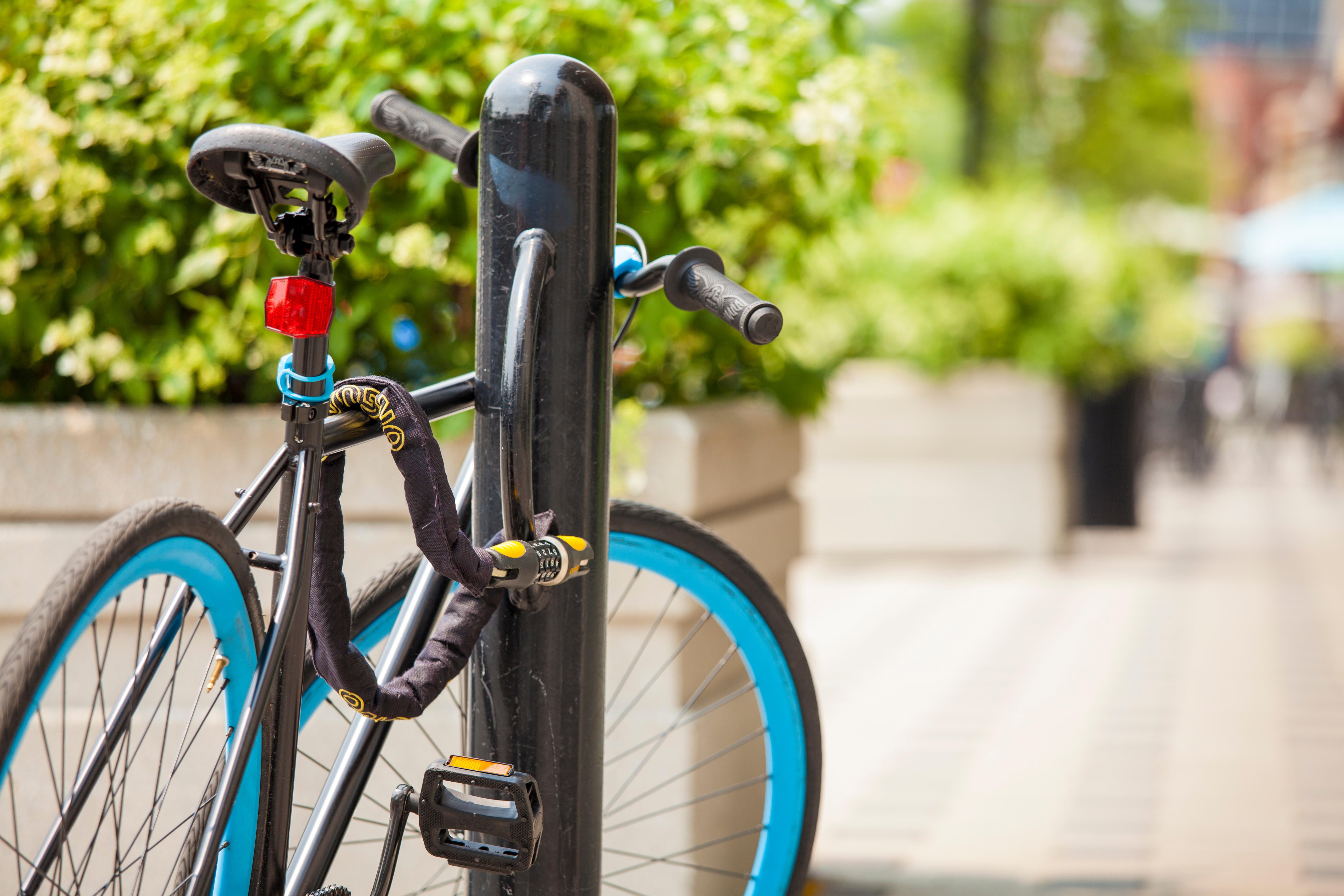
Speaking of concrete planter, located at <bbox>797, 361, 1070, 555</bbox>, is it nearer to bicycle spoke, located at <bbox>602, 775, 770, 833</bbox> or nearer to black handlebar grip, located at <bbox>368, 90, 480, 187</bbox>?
bicycle spoke, located at <bbox>602, 775, 770, 833</bbox>

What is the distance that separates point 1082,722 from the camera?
4316mm

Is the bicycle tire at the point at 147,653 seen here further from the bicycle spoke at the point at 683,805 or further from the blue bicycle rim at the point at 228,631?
the bicycle spoke at the point at 683,805

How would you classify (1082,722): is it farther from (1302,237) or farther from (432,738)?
(1302,237)

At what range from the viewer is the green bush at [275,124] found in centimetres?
241

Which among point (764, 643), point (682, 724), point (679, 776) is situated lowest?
point (679, 776)

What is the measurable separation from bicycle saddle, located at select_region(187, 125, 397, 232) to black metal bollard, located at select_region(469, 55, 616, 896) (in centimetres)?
16

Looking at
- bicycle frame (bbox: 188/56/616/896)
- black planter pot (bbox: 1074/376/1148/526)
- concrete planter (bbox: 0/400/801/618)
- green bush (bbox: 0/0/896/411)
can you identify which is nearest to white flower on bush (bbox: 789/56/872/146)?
green bush (bbox: 0/0/896/411)

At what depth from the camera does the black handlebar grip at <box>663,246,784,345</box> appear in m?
1.37

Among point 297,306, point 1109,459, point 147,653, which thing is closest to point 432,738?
point 147,653

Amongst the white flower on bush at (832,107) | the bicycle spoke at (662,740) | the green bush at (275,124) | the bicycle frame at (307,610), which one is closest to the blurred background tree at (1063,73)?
the white flower on bush at (832,107)

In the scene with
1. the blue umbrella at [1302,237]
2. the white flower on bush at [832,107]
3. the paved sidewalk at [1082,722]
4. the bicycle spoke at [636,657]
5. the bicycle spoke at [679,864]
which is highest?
the blue umbrella at [1302,237]

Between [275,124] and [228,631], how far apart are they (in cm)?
122

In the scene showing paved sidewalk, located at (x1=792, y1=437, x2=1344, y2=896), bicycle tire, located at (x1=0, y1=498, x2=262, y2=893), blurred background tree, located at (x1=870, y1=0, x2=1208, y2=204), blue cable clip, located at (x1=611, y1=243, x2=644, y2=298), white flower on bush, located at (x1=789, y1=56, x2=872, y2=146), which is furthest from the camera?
blurred background tree, located at (x1=870, y1=0, x2=1208, y2=204)

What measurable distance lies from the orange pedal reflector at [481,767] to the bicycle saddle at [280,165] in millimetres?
574
